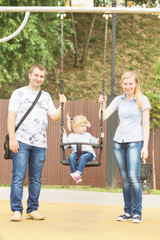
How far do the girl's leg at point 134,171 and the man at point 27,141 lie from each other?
111 cm

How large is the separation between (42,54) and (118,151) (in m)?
13.6

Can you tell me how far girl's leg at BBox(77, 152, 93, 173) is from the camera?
7320 millimetres

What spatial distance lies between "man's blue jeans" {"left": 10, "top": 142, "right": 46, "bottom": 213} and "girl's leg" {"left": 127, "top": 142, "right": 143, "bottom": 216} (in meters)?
1.11

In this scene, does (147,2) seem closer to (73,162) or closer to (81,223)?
(73,162)

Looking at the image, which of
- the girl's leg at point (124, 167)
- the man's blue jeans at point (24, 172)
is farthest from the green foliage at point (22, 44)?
the girl's leg at point (124, 167)

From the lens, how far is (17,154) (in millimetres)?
6020

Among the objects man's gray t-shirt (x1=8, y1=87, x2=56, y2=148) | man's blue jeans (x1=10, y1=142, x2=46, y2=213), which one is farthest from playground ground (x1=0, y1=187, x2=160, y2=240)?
man's gray t-shirt (x1=8, y1=87, x2=56, y2=148)

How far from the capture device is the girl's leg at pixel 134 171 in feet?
19.7

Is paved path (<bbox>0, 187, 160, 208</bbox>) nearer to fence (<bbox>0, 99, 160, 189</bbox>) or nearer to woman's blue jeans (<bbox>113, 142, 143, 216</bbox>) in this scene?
woman's blue jeans (<bbox>113, 142, 143, 216</bbox>)

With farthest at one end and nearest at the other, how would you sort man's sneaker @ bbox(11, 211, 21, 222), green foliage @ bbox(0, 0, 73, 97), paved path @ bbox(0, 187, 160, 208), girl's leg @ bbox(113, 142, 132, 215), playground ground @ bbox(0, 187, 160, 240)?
green foliage @ bbox(0, 0, 73, 97), paved path @ bbox(0, 187, 160, 208), girl's leg @ bbox(113, 142, 132, 215), man's sneaker @ bbox(11, 211, 21, 222), playground ground @ bbox(0, 187, 160, 240)

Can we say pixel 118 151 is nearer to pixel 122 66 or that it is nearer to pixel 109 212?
pixel 109 212

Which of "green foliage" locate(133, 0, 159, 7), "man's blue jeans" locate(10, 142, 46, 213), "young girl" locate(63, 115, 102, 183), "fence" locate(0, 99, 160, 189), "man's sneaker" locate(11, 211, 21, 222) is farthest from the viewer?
"green foliage" locate(133, 0, 159, 7)

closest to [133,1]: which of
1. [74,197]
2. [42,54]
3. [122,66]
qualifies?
[122,66]

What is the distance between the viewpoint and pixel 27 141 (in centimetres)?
603
